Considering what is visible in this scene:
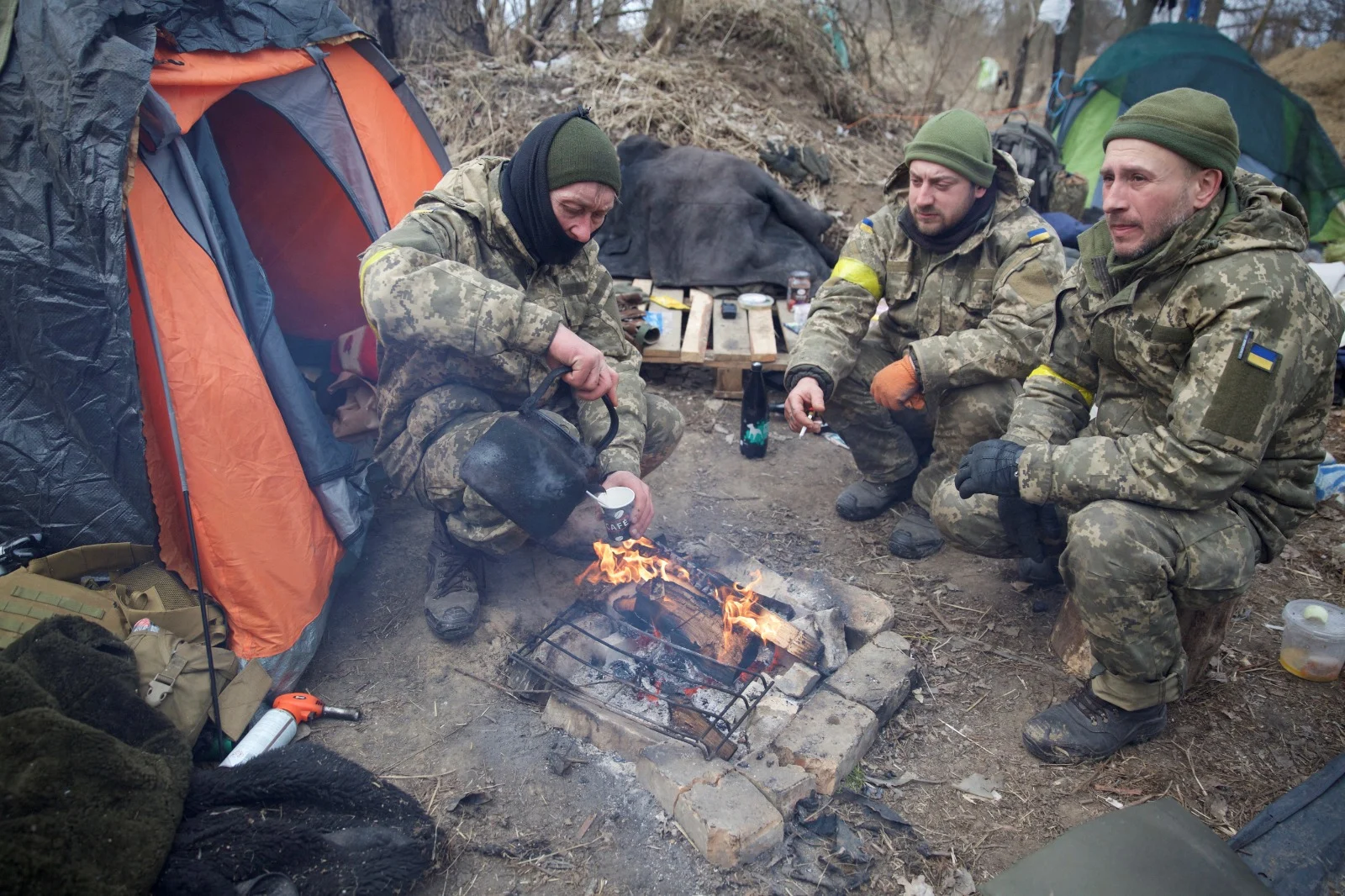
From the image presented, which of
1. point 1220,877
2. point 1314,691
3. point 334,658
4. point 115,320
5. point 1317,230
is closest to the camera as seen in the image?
point 1220,877

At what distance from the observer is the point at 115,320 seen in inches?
106

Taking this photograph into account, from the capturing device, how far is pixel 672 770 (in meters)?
2.44

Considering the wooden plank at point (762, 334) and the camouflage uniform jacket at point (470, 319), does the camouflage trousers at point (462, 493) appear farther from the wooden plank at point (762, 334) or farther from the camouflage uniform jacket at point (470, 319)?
the wooden plank at point (762, 334)

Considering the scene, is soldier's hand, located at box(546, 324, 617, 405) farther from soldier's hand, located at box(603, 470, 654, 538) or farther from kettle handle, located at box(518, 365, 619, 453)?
soldier's hand, located at box(603, 470, 654, 538)

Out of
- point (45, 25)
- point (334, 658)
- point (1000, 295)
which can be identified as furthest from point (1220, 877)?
point (45, 25)

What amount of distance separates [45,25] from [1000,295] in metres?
3.58

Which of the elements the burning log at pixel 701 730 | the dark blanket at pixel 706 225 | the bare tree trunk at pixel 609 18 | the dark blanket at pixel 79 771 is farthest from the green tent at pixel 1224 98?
the dark blanket at pixel 79 771

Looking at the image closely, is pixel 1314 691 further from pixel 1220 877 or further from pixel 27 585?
pixel 27 585

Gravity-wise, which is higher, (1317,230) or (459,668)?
(1317,230)

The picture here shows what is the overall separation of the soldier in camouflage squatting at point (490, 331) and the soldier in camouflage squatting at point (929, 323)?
97 cm

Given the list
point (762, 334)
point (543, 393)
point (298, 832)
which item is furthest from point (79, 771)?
point (762, 334)

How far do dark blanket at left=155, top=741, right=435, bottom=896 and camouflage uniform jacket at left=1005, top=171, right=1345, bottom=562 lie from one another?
7.08ft

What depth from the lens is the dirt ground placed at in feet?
7.68

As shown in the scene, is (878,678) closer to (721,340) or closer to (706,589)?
(706,589)
